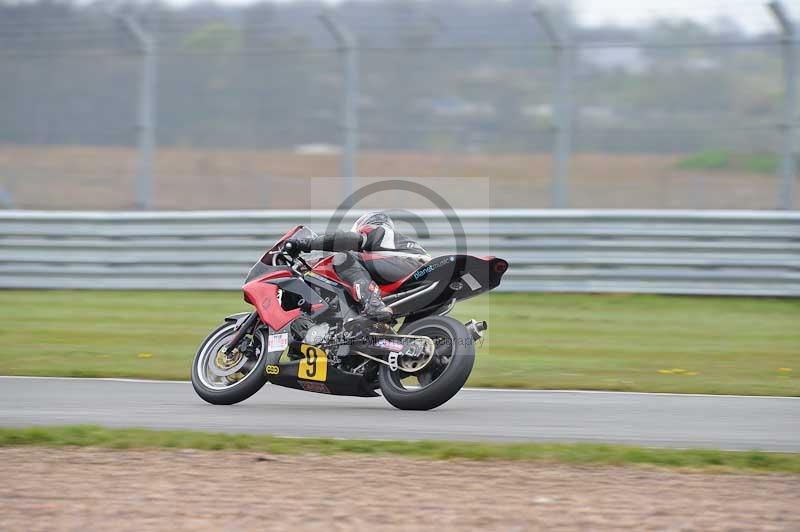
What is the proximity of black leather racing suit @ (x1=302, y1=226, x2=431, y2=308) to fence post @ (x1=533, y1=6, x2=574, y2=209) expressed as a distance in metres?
6.98

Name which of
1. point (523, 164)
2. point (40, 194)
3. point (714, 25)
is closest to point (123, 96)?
point (40, 194)

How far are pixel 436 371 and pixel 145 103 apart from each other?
9.74 meters

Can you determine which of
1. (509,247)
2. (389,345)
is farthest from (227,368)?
(509,247)

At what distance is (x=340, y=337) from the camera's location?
25.6ft

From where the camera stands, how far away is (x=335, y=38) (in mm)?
15469

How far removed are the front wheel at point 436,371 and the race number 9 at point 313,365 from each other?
39 centimetres

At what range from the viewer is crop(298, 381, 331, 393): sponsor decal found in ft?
25.8

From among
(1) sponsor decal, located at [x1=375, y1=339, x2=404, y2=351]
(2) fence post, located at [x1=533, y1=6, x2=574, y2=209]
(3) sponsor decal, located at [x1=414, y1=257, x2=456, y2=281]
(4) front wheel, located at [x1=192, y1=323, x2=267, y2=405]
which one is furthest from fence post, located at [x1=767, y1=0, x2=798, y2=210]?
(4) front wheel, located at [x1=192, y1=323, x2=267, y2=405]

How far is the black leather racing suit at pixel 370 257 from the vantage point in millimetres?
7711

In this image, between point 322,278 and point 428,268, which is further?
point 322,278

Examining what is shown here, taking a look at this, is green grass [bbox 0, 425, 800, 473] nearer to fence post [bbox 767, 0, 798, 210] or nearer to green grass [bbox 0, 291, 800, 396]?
green grass [bbox 0, 291, 800, 396]

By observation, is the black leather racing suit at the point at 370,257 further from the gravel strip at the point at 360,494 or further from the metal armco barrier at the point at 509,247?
the metal armco barrier at the point at 509,247

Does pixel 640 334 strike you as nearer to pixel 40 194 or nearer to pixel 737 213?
pixel 737 213

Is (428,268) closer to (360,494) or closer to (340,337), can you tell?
(340,337)
